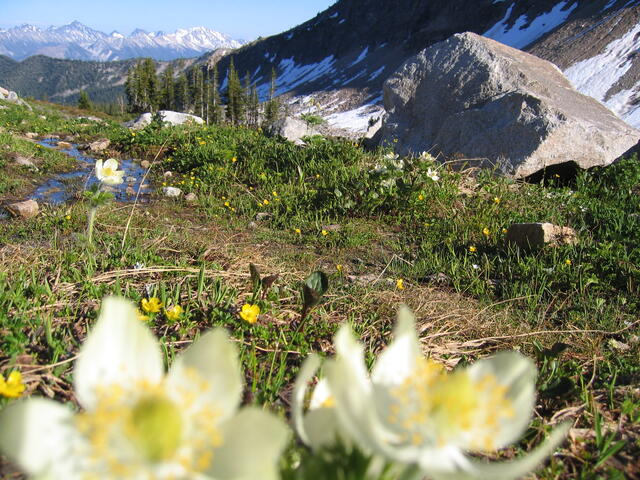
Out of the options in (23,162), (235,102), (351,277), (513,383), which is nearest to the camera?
(513,383)

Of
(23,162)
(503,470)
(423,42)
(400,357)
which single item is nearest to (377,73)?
(423,42)

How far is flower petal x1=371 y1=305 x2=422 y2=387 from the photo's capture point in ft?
2.83

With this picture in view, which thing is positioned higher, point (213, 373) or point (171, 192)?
point (213, 373)

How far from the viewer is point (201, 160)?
24.8 feet

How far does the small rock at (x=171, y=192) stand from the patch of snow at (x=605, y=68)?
36195mm

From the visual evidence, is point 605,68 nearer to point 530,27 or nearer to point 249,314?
point 530,27

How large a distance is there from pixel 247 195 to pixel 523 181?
13.7ft

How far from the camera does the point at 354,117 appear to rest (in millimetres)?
64938

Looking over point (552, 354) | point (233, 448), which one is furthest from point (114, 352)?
point (552, 354)

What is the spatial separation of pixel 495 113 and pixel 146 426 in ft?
27.2

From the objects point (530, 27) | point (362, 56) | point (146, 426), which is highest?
point (362, 56)

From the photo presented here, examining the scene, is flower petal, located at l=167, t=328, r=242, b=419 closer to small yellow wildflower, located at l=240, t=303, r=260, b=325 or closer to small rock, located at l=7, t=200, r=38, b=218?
small yellow wildflower, located at l=240, t=303, r=260, b=325

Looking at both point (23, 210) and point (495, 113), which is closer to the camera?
point (23, 210)

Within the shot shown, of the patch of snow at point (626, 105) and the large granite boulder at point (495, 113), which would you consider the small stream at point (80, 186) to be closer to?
the large granite boulder at point (495, 113)
